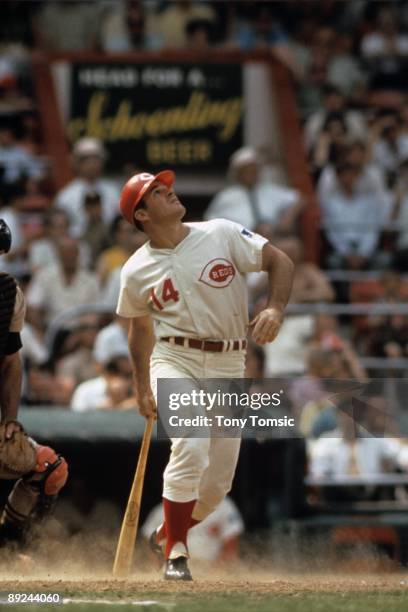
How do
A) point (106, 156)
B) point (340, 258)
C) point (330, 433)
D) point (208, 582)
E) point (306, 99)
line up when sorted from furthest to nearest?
point (306, 99) < point (106, 156) < point (340, 258) < point (330, 433) < point (208, 582)

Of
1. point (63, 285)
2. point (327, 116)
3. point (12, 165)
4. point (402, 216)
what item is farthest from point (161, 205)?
point (327, 116)

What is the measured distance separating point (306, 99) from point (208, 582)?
9.80 meters

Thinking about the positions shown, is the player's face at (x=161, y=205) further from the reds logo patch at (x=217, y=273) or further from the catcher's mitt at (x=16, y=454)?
the catcher's mitt at (x=16, y=454)

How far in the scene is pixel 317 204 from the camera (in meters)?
14.4

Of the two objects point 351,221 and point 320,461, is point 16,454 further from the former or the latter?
point 351,221

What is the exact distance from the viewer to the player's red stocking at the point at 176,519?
7.15 meters

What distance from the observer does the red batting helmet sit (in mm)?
7273

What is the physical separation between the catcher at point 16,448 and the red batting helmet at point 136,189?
2.12 ft

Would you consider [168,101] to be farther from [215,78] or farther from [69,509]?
[69,509]

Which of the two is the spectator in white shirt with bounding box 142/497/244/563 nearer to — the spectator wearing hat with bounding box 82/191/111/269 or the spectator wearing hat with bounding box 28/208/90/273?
the spectator wearing hat with bounding box 28/208/90/273

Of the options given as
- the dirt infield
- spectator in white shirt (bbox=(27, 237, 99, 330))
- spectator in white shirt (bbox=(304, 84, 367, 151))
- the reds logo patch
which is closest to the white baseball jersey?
the reds logo patch

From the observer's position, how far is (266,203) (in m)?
13.5

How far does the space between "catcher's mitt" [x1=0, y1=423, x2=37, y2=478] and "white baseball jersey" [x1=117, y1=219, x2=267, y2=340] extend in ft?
2.81

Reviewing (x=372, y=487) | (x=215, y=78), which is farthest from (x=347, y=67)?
(x=372, y=487)
